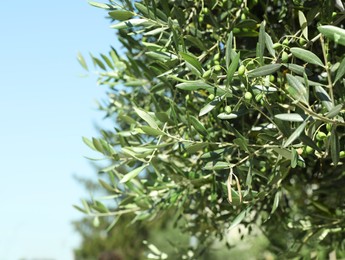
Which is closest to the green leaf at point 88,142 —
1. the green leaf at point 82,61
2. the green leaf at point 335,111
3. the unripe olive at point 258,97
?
the green leaf at point 82,61

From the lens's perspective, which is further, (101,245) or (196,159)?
(101,245)

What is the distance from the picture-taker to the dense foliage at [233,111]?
236cm

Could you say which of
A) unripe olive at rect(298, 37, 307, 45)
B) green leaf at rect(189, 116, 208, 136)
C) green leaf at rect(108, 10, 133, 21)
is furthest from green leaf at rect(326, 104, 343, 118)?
green leaf at rect(108, 10, 133, 21)

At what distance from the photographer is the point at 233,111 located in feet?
8.34

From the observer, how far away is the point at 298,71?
2.37 m

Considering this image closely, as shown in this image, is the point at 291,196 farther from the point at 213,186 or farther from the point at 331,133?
the point at 331,133

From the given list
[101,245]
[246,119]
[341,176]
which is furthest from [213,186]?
[101,245]

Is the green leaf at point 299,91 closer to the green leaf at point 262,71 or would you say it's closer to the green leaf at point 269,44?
the green leaf at point 262,71

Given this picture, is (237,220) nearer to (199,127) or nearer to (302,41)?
(199,127)

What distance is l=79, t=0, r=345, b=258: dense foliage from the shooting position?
2.36 metres

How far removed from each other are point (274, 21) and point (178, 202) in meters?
1.27

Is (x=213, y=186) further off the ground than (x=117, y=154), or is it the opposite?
(x=117, y=154)

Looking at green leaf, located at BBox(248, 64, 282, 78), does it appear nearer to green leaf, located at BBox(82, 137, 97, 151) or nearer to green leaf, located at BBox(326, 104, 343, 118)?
green leaf, located at BBox(326, 104, 343, 118)

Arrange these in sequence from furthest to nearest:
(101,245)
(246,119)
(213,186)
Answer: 1. (101,245)
2. (246,119)
3. (213,186)
